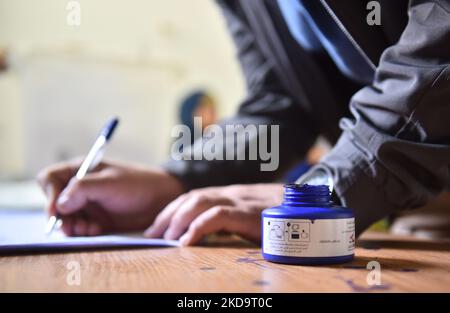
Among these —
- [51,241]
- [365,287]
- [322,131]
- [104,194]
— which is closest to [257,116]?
[322,131]

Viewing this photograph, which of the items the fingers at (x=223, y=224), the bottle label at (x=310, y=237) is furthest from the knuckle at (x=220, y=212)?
the bottle label at (x=310, y=237)

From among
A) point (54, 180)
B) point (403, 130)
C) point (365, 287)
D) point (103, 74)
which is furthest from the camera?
point (103, 74)

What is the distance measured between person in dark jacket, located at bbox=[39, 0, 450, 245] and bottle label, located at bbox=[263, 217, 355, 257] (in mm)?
96

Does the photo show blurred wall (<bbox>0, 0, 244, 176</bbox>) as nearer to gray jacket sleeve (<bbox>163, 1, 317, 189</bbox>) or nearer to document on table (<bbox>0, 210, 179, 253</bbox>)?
gray jacket sleeve (<bbox>163, 1, 317, 189</bbox>)

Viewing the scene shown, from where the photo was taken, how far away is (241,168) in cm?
80

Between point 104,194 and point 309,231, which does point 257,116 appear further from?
point 309,231

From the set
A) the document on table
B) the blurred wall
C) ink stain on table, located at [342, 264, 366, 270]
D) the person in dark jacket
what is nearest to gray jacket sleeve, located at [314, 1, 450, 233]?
the person in dark jacket

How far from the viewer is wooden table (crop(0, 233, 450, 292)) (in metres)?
0.32

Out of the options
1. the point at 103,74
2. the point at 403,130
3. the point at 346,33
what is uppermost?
the point at 103,74

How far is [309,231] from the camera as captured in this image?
1.28 feet

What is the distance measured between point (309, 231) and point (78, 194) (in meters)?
0.37

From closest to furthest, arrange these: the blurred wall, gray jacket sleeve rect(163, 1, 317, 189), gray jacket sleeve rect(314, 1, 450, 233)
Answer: gray jacket sleeve rect(314, 1, 450, 233), gray jacket sleeve rect(163, 1, 317, 189), the blurred wall

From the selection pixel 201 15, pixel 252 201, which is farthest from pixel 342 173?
pixel 201 15

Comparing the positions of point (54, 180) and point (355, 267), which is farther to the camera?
point (54, 180)
